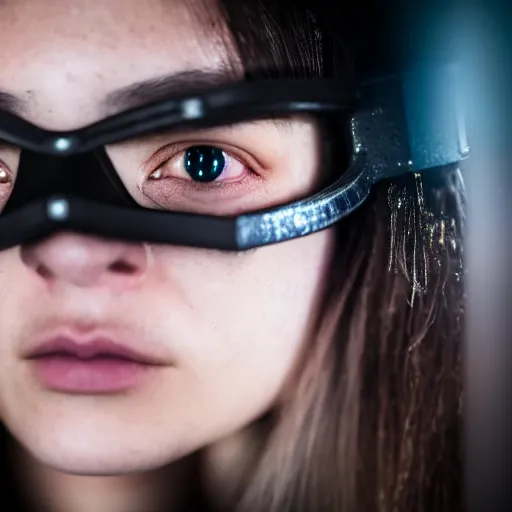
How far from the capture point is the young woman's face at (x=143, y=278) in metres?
0.64

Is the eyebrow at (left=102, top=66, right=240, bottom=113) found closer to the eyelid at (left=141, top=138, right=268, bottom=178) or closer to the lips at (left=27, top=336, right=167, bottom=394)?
the eyelid at (left=141, top=138, right=268, bottom=178)

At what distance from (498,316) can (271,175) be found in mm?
337

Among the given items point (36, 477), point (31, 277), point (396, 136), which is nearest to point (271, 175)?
point (396, 136)

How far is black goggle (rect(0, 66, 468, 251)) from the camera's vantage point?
0.63m

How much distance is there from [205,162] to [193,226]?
0.08 meters

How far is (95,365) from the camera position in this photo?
2.18 feet

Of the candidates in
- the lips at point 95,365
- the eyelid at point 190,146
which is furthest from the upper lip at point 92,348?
the eyelid at point 190,146

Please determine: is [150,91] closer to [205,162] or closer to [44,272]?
[205,162]

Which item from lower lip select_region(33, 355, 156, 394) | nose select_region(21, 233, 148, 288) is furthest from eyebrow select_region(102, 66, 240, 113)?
lower lip select_region(33, 355, 156, 394)

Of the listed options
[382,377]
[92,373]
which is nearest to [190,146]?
[92,373]

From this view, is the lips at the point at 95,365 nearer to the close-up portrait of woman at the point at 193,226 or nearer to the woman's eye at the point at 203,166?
the close-up portrait of woman at the point at 193,226

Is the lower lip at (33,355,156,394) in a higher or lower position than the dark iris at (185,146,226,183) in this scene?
lower

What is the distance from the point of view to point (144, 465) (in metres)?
0.69

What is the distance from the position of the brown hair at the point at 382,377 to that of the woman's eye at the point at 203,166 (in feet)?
0.43
